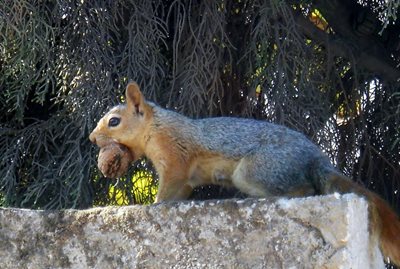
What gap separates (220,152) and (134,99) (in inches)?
22.8

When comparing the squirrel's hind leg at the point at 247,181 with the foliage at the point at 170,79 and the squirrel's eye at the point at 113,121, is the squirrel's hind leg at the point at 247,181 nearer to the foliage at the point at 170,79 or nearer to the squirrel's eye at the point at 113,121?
the squirrel's eye at the point at 113,121

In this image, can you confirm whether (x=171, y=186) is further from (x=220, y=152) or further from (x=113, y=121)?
(x=113, y=121)

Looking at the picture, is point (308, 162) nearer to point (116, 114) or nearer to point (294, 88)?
point (116, 114)

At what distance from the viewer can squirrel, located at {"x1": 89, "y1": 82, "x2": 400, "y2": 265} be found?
4.51 meters

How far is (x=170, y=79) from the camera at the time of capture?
6.32 m

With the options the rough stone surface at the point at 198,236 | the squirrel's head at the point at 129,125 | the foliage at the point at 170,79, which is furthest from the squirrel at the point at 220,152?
the foliage at the point at 170,79

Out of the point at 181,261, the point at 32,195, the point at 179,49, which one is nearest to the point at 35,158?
the point at 32,195

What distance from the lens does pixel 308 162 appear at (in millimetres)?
4598

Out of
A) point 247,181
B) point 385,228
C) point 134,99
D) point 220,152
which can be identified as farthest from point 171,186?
point 385,228

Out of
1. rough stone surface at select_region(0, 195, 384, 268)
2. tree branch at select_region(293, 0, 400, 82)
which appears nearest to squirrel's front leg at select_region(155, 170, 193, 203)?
rough stone surface at select_region(0, 195, 384, 268)

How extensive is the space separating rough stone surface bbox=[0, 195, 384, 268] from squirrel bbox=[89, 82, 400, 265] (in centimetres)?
71

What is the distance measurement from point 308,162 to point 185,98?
149 centimetres

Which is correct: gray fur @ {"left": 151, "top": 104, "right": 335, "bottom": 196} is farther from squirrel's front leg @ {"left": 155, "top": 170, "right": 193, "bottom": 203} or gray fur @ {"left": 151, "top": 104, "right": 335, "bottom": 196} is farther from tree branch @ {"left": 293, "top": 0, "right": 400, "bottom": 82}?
tree branch @ {"left": 293, "top": 0, "right": 400, "bottom": 82}

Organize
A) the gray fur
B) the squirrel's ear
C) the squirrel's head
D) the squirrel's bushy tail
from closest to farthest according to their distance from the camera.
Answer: the squirrel's bushy tail < the gray fur < the squirrel's head < the squirrel's ear
